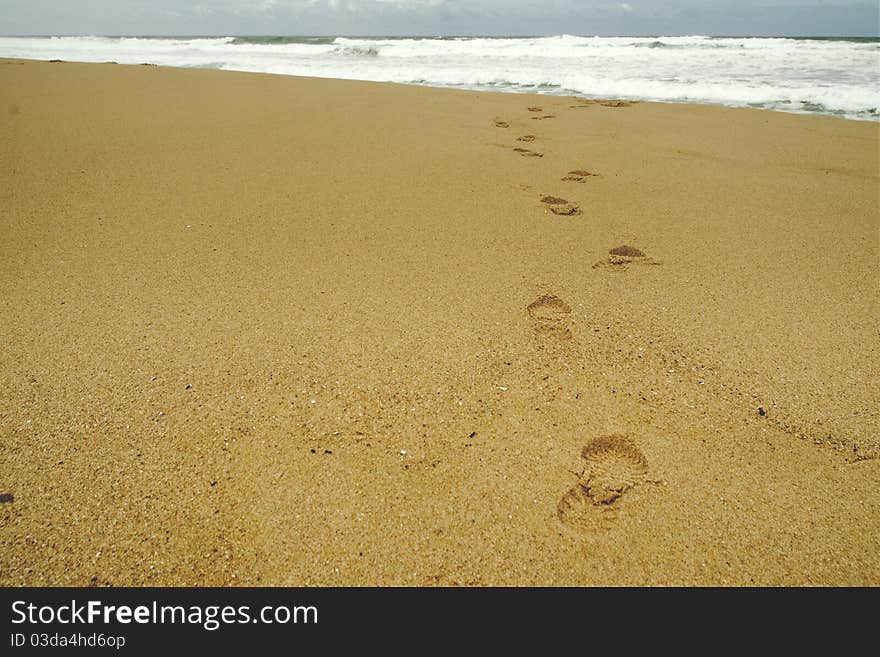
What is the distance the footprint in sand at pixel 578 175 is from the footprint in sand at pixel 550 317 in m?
1.20

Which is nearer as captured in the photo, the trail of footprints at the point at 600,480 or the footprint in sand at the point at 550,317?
the trail of footprints at the point at 600,480

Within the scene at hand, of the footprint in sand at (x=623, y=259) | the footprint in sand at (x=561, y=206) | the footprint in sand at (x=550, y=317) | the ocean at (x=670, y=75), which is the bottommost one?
the footprint in sand at (x=550, y=317)

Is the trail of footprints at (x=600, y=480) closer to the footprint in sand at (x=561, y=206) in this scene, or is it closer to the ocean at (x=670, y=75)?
the footprint in sand at (x=561, y=206)

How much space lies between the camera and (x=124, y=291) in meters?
1.55

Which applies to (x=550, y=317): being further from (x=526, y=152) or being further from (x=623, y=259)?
(x=526, y=152)

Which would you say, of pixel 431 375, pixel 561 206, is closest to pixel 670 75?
pixel 561 206

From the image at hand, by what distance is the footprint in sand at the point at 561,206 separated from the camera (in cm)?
217

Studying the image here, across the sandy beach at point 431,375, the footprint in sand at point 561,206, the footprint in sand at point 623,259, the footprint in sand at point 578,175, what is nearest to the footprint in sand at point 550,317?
the sandy beach at point 431,375

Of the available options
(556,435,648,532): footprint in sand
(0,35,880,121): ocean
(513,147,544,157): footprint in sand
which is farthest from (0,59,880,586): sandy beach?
(0,35,880,121): ocean

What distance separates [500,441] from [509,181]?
1727mm

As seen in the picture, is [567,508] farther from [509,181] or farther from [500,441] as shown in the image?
[509,181]

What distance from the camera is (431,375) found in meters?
1.27

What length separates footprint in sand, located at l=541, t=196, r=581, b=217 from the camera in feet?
7.11
